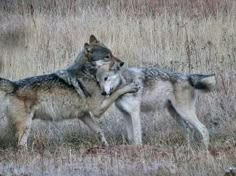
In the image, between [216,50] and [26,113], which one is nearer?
[26,113]

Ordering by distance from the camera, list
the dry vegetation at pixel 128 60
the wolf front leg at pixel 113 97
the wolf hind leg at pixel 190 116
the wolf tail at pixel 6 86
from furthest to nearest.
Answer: the wolf hind leg at pixel 190 116 < the wolf front leg at pixel 113 97 < the wolf tail at pixel 6 86 < the dry vegetation at pixel 128 60

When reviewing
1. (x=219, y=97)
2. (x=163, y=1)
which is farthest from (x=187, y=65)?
(x=163, y=1)

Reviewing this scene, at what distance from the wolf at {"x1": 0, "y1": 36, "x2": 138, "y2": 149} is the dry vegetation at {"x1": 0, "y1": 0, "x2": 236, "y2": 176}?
30 centimetres

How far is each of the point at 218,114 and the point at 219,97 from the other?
0.37 m

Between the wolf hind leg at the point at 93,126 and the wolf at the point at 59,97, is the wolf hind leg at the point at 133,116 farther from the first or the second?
the wolf hind leg at the point at 93,126

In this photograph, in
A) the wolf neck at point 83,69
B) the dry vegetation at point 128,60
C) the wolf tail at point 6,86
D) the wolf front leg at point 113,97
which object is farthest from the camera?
the wolf neck at point 83,69

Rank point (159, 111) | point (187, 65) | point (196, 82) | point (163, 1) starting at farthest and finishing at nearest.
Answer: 1. point (163, 1)
2. point (187, 65)
3. point (159, 111)
4. point (196, 82)

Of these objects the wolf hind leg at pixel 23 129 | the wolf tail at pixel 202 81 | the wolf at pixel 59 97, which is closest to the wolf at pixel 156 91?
the wolf tail at pixel 202 81

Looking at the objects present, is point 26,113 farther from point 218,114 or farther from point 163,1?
point 163,1

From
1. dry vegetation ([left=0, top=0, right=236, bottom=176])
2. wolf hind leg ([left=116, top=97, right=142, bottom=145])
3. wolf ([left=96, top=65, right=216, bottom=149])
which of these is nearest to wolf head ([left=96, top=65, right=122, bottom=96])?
wolf ([left=96, top=65, right=216, bottom=149])

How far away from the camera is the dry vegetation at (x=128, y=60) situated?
605 centimetres

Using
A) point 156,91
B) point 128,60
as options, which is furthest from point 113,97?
point 128,60

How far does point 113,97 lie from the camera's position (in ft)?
25.2

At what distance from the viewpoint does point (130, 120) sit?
25.6ft
